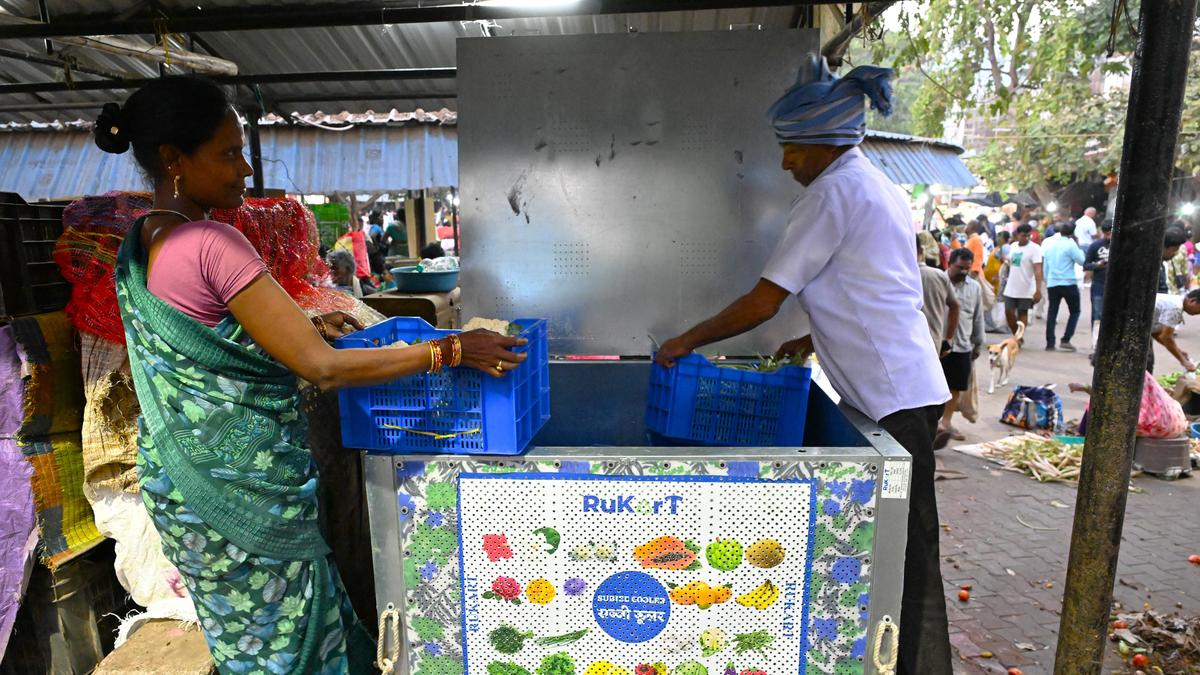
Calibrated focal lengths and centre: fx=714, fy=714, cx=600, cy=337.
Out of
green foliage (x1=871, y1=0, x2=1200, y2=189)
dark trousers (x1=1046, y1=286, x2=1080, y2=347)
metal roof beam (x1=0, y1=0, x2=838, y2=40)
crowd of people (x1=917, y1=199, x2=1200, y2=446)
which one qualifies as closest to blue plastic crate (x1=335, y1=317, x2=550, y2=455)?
metal roof beam (x1=0, y1=0, x2=838, y2=40)

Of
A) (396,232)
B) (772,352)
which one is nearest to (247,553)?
(772,352)

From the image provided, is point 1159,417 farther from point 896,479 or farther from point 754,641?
point 754,641

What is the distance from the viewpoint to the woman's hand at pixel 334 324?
2.40 metres

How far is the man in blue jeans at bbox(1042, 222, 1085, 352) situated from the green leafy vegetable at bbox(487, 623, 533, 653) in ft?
35.7

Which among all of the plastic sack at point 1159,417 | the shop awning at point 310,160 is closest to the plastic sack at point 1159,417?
the plastic sack at point 1159,417

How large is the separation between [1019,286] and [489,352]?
10.3 metres

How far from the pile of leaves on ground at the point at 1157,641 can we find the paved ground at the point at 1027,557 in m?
0.10

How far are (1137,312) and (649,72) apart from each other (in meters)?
2.09

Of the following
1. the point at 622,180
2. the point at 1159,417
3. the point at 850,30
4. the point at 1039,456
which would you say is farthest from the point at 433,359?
the point at 1159,417

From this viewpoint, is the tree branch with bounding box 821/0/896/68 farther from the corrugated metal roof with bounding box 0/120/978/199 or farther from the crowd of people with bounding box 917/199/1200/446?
the corrugated metal roof with bounding box 0/120/978/199

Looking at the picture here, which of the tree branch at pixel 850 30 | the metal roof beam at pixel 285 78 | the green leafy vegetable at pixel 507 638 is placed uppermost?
the tree branch at pixel 850 30

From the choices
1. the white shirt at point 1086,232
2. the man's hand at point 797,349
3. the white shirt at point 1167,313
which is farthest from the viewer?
the white shirt at point 1086,232

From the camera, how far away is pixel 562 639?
188 cm

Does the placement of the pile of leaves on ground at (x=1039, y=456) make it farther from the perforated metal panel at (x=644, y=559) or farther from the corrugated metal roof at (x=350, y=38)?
the perforated metal panel at (x=644, y=559)
